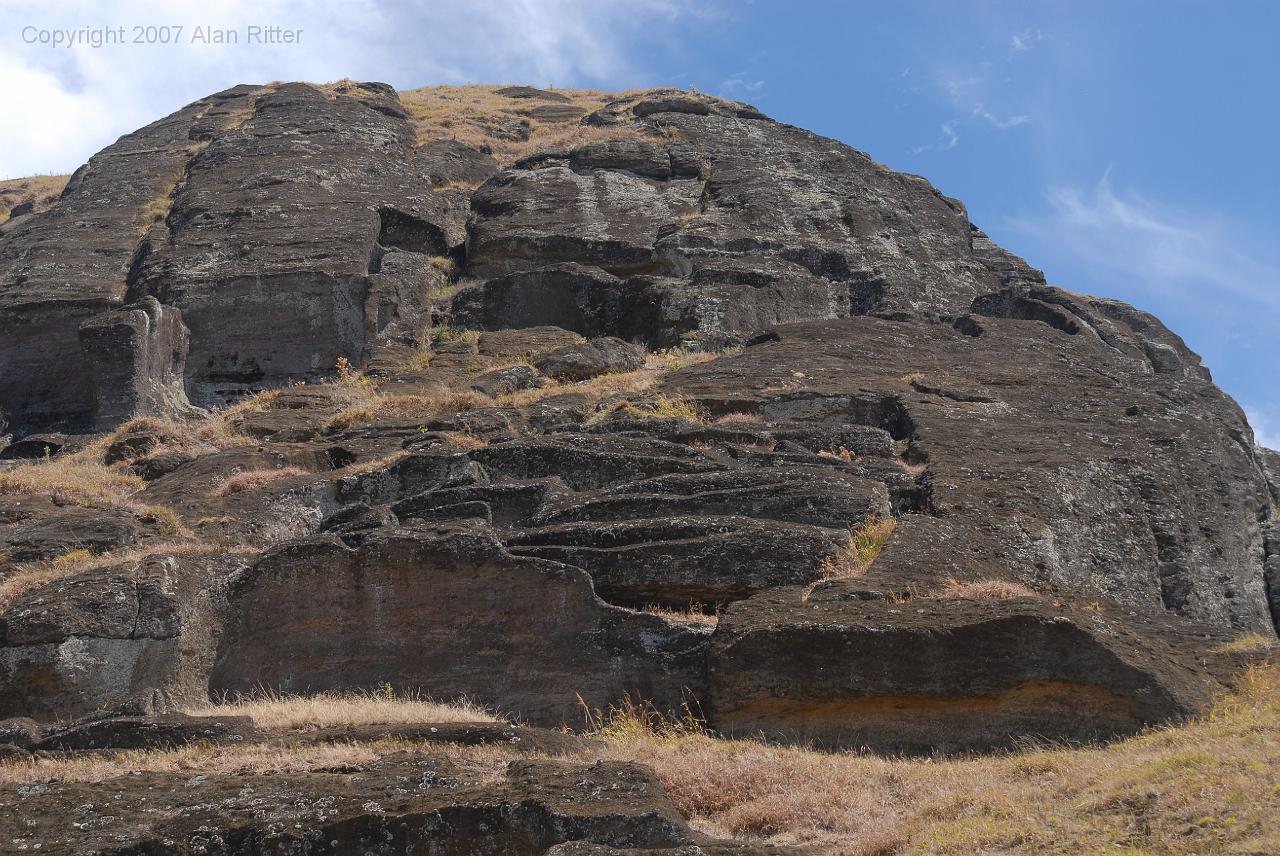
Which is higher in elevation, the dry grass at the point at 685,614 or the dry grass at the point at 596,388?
the dry grass at the point at 596,388

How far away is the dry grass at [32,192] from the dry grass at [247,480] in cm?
2626

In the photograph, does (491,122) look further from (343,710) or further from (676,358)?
(343,710)

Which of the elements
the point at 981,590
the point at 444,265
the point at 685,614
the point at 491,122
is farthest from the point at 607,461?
the point at 491,122

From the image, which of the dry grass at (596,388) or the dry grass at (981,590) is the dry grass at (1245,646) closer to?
the dry grass at (981,590)

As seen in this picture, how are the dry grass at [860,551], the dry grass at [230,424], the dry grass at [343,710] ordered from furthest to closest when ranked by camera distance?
the dry grass at [230,424], the dry grass at [860,551], the dry grass at [343,710]

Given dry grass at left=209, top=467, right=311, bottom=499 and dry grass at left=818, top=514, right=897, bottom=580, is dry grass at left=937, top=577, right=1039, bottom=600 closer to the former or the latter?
dry grass at left=818, top=514, right=897, bottom=580

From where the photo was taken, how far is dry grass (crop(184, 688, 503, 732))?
1258 cm

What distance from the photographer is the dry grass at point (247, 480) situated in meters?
20.4

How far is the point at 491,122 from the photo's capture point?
4647cm

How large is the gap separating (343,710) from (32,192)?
44.0m

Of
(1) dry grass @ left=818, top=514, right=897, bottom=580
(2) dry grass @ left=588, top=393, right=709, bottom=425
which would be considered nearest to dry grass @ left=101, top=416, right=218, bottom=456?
(2) dry grass @ left=588, top=393, right=709, bottom=425

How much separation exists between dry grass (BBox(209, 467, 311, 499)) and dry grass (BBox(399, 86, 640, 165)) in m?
20.8

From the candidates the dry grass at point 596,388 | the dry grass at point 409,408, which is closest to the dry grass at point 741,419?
the dry grass at point 596,388

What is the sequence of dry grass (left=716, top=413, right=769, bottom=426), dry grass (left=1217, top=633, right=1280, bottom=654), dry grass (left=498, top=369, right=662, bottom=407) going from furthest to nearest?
dry grass (left=498, top=369, right=662, bottom=407) → dry grass (left=716, top=413, right=769, bottom=426) → dry grass (left=1217, top=633, right=1280, bottom=654)
